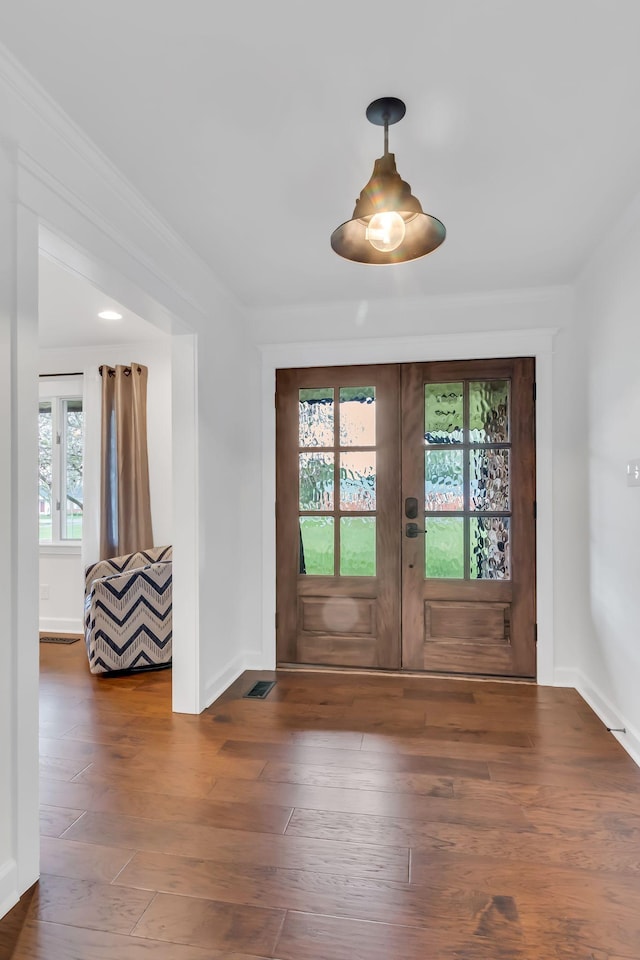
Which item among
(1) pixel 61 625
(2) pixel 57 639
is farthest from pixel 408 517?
(1) pixel 61 625

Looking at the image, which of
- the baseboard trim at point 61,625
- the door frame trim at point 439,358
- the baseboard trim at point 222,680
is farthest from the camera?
the baseboard trim at point 61,625

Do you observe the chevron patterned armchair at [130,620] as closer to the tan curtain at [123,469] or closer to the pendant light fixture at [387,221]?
the tan curtain at [123,469]

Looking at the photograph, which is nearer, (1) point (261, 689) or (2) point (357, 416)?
(1) point (261, 689)

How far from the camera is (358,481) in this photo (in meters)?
3.91

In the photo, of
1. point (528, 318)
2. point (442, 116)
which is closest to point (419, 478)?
point (528, 318)

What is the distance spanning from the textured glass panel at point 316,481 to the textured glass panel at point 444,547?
702 millimetres

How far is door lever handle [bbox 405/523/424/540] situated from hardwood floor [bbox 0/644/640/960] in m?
1.04

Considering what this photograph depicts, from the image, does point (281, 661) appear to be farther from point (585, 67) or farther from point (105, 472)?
point (585, 67)

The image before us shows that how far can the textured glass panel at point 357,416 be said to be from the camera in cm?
391

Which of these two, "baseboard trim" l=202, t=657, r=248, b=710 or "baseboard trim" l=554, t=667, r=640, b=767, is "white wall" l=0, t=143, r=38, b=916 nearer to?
"baseboard trim" l=202, t=657, r=248, b=710

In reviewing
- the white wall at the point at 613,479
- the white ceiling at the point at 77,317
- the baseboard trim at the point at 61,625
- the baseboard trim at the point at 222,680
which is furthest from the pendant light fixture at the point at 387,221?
the baseboard trim at the point at 61,625

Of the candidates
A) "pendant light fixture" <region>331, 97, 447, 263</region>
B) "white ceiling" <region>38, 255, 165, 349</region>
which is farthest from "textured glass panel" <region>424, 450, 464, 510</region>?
"white ceiling" <region>38, 255, 165, 349</region>

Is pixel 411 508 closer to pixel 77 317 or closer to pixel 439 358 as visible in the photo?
pixel 439 358

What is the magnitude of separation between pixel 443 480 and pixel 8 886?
118 inches
